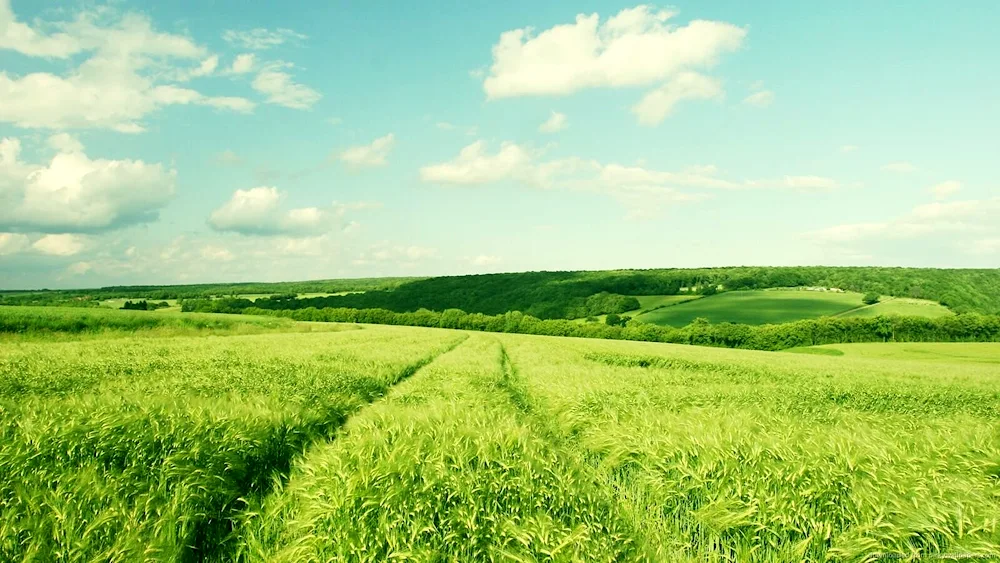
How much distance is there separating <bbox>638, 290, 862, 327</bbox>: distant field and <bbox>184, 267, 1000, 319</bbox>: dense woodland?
8559 mm

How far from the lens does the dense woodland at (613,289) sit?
97.2 m

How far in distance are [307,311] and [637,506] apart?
83.6 metres

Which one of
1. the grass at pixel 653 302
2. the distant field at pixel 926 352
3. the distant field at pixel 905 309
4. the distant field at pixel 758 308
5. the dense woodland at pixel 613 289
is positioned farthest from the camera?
the dense woodland at pixel 613 289

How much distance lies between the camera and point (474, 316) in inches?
3553

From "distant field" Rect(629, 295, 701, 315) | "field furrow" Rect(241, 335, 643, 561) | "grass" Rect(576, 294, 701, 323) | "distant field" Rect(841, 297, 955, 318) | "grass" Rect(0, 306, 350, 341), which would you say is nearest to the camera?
"field furrow" Rect(241, 335, 643, 561)

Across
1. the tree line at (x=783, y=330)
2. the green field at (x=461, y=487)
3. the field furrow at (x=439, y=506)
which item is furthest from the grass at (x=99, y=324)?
the tree line at (x=783, y=330)

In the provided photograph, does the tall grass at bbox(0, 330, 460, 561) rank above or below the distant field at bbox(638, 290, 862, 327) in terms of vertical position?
above

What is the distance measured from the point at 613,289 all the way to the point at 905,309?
52.4 metres

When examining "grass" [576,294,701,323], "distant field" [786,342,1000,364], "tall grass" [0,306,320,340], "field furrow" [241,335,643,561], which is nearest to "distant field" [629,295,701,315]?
"grass" [576,294,701,323]

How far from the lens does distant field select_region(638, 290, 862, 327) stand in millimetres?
85438

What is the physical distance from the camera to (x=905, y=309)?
83.6 m

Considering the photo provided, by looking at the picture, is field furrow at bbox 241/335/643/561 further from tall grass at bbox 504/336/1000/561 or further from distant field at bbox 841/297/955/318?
distant field at bbox 841/297/955/318

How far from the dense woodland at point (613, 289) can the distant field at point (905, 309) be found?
3.89 m

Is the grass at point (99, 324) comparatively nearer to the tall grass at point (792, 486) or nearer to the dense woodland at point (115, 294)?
the dense woodland at point (115, 294)
